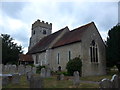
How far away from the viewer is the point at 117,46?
26.5 meters

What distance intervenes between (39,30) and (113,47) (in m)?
27.6

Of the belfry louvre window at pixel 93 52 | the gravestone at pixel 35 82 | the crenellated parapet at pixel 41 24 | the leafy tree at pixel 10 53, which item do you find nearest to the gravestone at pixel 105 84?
the gravestone at pixel 35 82

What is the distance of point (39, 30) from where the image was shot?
4994 centimetres

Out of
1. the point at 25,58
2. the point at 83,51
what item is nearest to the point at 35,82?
the point at 83,51

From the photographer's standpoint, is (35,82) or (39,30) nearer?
(35,82)

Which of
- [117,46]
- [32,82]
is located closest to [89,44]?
[117,46]

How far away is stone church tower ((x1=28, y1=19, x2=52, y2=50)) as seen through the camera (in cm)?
4997

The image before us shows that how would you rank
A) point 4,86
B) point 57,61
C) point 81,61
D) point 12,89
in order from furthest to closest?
point 57,61, point 81,61, point 4,86, point 12,89

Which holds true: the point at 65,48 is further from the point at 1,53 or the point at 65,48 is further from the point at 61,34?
the point at 1,53

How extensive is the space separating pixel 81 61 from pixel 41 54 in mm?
13232

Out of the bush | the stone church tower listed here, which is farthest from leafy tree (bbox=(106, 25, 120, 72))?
the stone church tower

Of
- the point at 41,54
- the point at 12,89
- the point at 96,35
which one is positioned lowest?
the point at 12,89

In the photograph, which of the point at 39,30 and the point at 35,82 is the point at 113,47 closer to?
the point at 35,82

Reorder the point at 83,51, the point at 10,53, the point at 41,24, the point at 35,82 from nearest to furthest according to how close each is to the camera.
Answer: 1. the point at 35,82
2. the point at 83,51
3. the point at 10,53
4. the point at 41,24
